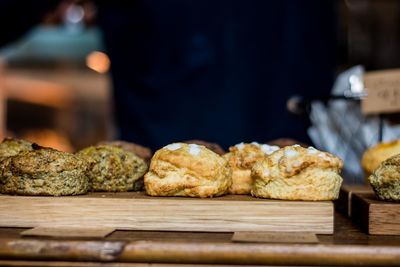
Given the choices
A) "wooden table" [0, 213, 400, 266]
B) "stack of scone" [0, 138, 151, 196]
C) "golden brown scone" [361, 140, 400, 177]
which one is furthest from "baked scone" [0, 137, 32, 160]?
"golden brown scone" [361, 140, 400, 177]

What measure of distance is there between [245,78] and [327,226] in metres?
2.11

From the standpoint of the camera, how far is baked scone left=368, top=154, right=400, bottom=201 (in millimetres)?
1448

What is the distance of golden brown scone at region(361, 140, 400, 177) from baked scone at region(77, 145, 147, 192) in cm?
72

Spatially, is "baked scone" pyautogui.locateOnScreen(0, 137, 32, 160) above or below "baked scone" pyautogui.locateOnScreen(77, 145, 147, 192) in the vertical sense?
above

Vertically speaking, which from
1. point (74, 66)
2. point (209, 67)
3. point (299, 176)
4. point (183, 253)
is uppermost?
point (74, 66)

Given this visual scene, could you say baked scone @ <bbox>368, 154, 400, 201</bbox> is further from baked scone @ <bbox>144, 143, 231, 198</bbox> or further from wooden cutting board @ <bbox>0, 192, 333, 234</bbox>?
baked scone @ <bbox>144, 143, 231, 198</bbox>

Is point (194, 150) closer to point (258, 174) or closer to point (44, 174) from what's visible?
point (258, 174)

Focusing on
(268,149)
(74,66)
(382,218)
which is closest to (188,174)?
(268,149)

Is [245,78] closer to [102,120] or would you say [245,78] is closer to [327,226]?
[327,226]

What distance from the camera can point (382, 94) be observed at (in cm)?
206

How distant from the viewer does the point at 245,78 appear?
3.40 metres

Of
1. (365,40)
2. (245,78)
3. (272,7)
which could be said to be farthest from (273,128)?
(365,40)

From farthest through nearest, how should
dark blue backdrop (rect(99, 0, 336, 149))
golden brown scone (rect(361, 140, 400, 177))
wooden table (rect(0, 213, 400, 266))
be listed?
dark blue backdrop (rect(99, 0, 336, 149)) < golden brown scone (rect(361, 140, 400, 177)) < wooden table (rect(0, 213, 400, 266))

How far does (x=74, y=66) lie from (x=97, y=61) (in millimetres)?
233
